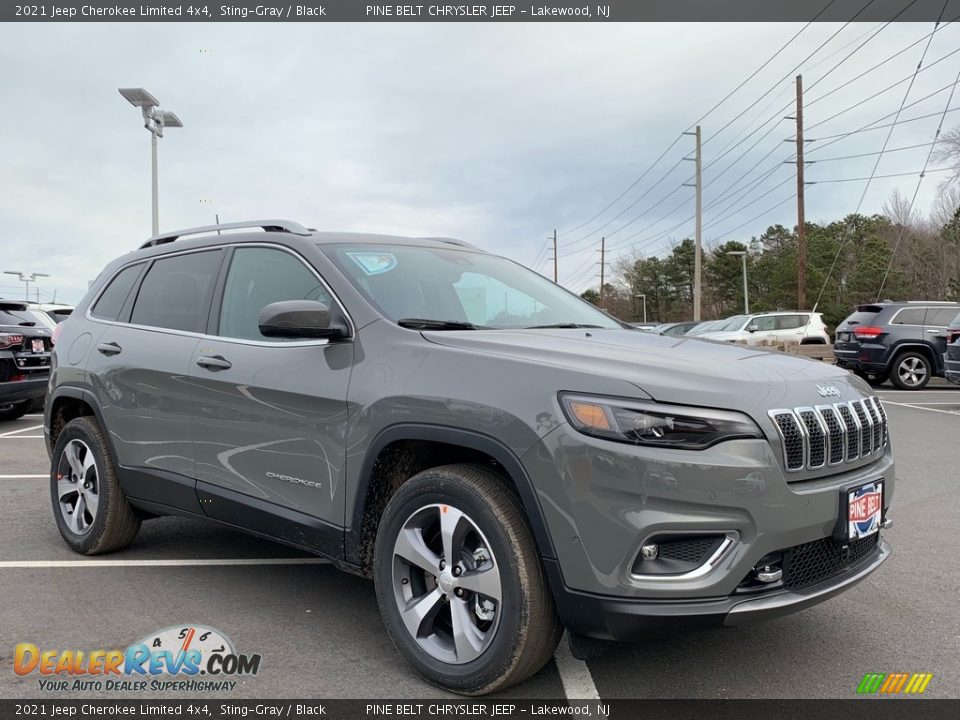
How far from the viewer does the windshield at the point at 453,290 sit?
11.4ft

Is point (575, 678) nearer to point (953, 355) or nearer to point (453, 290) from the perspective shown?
point (453, 290)

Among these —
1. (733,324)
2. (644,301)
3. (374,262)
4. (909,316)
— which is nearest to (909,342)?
(909,316)

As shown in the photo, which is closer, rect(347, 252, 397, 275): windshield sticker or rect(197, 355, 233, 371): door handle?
rect(347, 252, 397, 275): windshield sticker

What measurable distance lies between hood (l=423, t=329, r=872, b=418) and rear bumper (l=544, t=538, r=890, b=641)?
23.5 inches

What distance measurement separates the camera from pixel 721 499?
2.45 m

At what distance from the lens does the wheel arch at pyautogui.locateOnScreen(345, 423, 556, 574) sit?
260 centimetres

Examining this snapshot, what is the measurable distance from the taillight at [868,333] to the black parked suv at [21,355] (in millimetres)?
14573

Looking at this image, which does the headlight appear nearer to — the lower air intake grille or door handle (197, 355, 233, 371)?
the lower air intake grille

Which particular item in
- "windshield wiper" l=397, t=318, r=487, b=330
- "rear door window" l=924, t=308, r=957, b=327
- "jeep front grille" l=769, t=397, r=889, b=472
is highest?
"rear door window" l=924, t=308, r=957, b=327

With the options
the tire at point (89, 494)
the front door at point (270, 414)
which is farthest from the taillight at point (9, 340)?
the front door at point (270, 414)

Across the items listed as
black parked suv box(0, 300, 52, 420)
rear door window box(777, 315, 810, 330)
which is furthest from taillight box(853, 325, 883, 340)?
black parked suv box(0, 300, 52, 420)

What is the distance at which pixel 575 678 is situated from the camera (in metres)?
2.99

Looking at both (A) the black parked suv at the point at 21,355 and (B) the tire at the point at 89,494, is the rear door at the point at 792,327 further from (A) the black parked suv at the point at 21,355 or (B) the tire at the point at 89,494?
(B) the tire at the point at 89,494

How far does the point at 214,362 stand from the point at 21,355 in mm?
7974
